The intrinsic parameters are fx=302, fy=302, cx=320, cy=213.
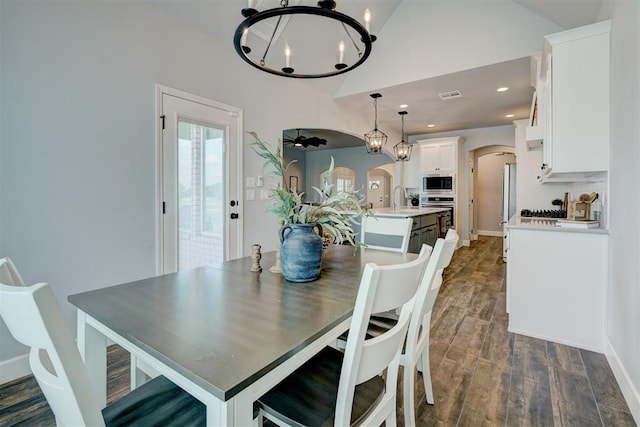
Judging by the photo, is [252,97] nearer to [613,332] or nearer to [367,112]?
[367,112]

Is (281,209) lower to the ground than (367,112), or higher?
lower

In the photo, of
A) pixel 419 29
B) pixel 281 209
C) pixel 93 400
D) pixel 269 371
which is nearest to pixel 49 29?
pixel 281 209

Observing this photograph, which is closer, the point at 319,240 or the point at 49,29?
the point at 319,240

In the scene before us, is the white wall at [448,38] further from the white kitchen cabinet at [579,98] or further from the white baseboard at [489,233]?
the white baseboard at [489,233]

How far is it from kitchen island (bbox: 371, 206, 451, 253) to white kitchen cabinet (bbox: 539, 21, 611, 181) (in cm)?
178

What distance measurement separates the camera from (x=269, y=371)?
733 mm

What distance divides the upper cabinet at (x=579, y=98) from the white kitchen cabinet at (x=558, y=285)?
0.58 m

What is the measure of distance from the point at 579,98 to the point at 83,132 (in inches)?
145

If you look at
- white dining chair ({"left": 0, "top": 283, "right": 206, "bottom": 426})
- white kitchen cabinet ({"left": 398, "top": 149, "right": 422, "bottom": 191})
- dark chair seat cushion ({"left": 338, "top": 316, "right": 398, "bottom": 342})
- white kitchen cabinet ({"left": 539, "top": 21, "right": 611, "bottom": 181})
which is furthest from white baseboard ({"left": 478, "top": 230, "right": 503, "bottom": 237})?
white dining chair ({"left": 0, "top": 283, "right": 206, "bottom": 426})

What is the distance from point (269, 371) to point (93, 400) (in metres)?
0.38

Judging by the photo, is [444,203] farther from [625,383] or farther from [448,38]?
[625,383]

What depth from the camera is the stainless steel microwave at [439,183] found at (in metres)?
6.45

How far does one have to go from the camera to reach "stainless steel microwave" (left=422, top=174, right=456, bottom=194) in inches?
254

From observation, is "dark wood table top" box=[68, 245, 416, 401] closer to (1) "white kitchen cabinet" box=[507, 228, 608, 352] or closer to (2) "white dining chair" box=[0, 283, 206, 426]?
(2) "white dining chair" box=[0, 283, 206, 426]
